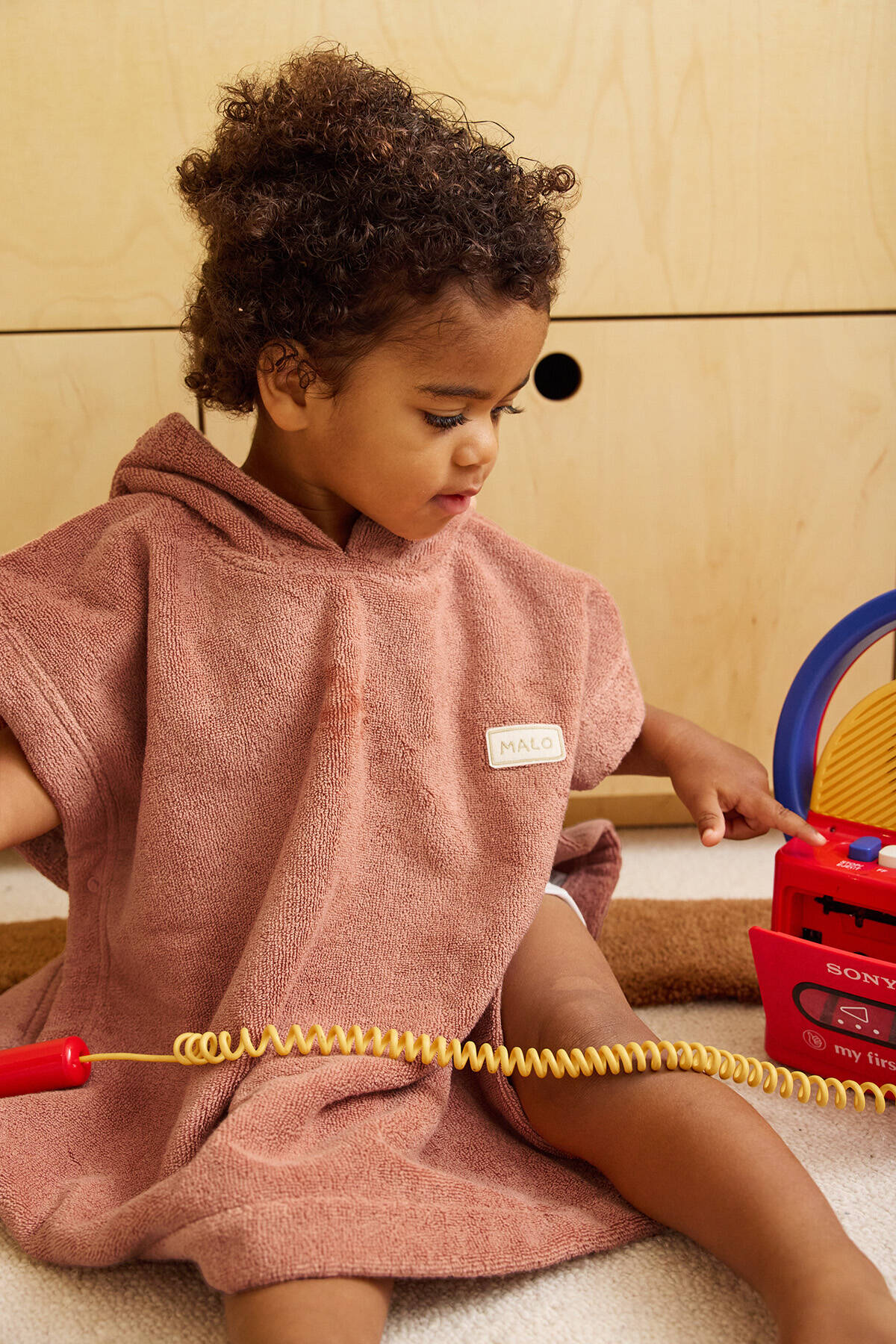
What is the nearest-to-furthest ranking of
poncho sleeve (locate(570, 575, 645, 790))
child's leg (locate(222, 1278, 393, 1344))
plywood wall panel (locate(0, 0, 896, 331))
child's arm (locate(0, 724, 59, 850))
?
child's leg (locate(222, 1278, 393, 1344)), child's arm (locate(0, 724, 59, 850)), poncho sleeve (locate(570, 575, 645, 790)), plywood wall panel (locate(0, 0, 896, 331))

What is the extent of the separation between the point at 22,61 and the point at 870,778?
3.45 ft

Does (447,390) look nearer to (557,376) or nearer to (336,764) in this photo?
(336,764)

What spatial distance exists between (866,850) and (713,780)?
0.13 meters

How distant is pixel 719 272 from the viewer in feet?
3.99

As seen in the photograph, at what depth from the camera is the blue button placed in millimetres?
740

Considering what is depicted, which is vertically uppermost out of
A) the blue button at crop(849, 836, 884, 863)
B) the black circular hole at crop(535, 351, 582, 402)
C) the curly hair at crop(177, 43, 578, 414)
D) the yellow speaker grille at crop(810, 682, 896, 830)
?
the curly hair at crop(177, 43, 578, 414)

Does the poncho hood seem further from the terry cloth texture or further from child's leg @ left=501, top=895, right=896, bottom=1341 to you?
child's leg @ left=501, top=895, right=896, bottom=1341

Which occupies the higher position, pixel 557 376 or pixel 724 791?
pixel 557 376

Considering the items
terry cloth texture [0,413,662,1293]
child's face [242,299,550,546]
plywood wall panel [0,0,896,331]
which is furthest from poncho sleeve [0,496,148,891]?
plywood wall panel [0,0,896,331]

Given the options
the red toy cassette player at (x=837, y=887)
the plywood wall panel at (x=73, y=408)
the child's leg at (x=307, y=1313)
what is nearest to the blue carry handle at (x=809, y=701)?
the red toy cassette player at (x=837, y=887)

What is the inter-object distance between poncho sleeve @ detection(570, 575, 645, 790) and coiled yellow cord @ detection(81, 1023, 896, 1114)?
23 centimetres

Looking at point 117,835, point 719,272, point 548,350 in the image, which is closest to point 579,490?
point 548,350

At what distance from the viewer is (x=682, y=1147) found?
60 centimetres

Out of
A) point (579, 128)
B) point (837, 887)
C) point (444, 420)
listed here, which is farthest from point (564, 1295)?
point (579, 128)
